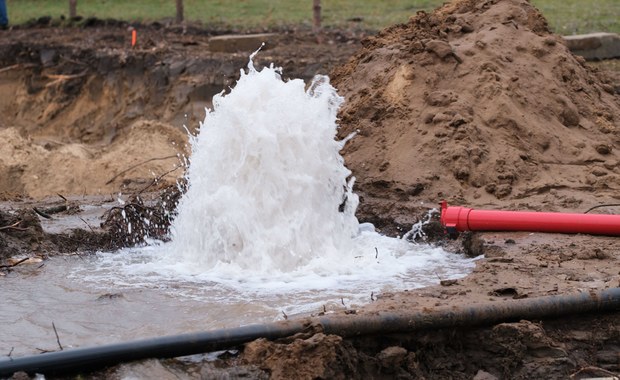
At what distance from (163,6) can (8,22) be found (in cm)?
394

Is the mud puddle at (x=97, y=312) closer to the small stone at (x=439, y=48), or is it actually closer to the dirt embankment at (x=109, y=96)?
the small stone at (x=439, y=48)

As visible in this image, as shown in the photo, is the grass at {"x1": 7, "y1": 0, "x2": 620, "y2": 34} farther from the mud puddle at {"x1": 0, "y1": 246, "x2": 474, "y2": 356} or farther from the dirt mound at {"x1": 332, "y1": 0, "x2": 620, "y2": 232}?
the mud puddle at {"x1": 0, "y1": 246, "x2": 474, "y2": 356}

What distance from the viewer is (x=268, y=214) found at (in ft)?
28.0

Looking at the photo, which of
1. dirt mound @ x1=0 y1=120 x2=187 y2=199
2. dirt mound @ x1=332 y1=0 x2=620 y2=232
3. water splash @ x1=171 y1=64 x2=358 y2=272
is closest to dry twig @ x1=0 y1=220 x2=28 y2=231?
water splash @ x1=171 y1=64 x2=358 y2=272

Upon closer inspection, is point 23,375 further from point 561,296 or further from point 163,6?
point 163,6

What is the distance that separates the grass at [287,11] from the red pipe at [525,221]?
9900 mm

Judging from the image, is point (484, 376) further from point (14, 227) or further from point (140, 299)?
point (14, 227)

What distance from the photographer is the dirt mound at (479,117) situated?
31.5 feet

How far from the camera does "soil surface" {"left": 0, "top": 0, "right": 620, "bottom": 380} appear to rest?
608 centimetres

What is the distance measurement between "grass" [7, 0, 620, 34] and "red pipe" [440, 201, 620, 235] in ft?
32.5

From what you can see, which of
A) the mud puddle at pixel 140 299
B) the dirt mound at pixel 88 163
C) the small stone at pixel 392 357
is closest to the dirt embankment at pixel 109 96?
the dirt mound at pixel 88 163

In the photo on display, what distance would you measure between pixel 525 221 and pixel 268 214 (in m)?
2.10

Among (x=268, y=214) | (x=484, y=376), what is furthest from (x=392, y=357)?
(x=268, y=214)

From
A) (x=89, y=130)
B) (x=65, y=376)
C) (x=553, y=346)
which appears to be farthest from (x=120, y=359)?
(x=89, y=130)
